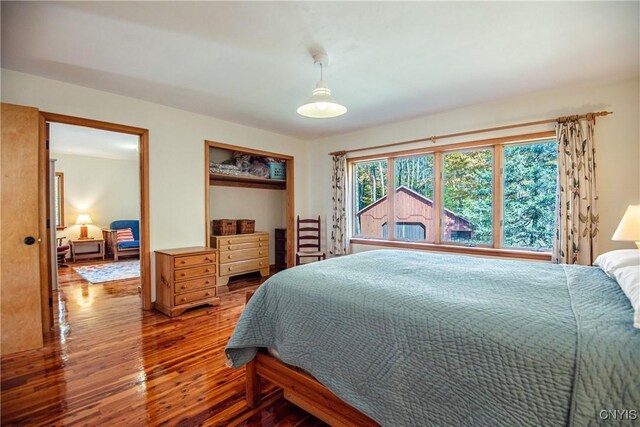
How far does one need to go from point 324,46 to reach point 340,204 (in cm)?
290

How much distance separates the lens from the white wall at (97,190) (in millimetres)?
6762

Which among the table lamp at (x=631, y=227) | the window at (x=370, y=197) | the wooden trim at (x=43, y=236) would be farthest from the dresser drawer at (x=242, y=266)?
the table lamp at (x=631, y=227)

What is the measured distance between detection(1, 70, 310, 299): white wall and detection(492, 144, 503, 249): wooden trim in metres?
3.52

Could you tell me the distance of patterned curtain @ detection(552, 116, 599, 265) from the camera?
2.89 metres

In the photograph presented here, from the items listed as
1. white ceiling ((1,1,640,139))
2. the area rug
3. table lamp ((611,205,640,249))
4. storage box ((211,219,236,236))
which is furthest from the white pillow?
the area rug

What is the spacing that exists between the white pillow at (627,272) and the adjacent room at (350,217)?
0.02 m

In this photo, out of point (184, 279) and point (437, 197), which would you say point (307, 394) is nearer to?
point (184, 279)

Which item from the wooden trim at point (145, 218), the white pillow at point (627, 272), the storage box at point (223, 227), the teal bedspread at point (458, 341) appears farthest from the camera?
the storage box at point (223, 227)

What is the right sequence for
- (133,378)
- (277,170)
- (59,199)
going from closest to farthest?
1. (133,378)
2. (277,170)
3. (59,199)

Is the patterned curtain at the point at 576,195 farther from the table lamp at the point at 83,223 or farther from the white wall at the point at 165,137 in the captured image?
the table lamp at the point at 83,223

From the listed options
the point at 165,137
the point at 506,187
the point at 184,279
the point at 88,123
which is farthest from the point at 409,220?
the point at 88,123

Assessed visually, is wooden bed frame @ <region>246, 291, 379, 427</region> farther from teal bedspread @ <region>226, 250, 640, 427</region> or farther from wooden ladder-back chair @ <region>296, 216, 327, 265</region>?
wooden ladder-back chair @ <region>296, 216, 327, 265</region>

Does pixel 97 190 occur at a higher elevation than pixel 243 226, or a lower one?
higher

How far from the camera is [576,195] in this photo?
296 cm
